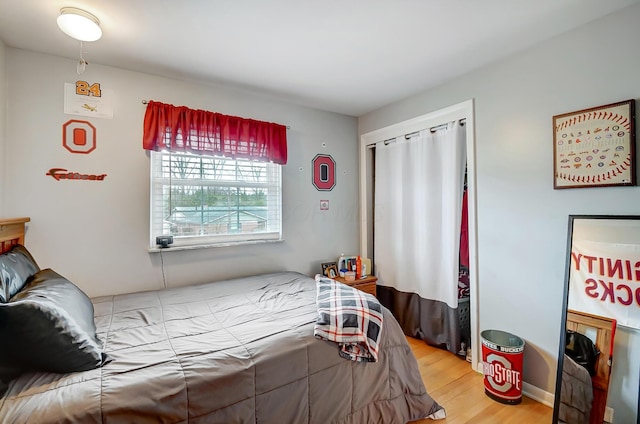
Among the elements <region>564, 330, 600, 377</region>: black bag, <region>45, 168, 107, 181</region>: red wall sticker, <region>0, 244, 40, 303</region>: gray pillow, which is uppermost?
<region>45, 168, 107, 181</region>: red wall sticker

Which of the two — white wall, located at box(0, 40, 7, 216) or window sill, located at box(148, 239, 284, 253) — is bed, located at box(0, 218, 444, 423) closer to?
white wall, located at box(0, 40, 7, 216)

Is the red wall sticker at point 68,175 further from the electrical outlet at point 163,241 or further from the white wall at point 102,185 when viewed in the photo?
the electrical outlet at point 163,241

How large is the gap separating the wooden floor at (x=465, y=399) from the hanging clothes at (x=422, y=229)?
0.77 feet

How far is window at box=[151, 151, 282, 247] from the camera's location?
2430 mm

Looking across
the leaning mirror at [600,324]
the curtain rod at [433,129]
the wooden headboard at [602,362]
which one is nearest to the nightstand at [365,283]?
the curtain rod at [433,129]

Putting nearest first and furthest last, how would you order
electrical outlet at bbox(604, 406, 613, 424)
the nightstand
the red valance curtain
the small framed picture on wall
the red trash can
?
electrical outlet at bbox(604, 406, 613, 424) → the red trash can → the red valance curtain → the nightstand → the small framed picture on wall

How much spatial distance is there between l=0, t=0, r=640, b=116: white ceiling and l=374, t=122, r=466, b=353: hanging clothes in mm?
683

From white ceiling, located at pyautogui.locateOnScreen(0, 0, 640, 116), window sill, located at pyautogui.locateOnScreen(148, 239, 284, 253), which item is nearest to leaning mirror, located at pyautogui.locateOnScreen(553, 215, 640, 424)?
white ceiling, located at pyautogui.locateOnScreen(0, 0, 640, 116)

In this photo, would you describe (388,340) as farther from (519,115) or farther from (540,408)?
(519,115)

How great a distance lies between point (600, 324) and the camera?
1627mm

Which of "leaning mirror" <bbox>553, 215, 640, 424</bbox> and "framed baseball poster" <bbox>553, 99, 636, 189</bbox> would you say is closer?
"leaning mirror" <bbox>553, 215, 640, 424</bbox>

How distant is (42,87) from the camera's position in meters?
2.04

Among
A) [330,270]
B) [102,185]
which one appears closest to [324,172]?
[330,270]

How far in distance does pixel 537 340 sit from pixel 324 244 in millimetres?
2003
